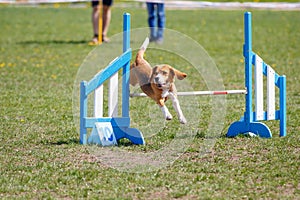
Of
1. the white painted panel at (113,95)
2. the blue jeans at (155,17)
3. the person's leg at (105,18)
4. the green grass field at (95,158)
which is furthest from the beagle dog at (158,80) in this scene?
the person's leg at (105,18)

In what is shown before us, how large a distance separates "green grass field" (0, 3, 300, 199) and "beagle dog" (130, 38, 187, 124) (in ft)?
1.62

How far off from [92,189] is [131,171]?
645 mm

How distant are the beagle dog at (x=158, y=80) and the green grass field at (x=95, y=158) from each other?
492 mm

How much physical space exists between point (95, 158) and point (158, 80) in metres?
0.92

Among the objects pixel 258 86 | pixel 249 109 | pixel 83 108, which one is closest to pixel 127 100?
pixel 83 108

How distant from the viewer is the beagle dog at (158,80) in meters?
6.66

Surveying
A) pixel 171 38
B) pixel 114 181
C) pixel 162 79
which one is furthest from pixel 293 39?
pixel 114 181

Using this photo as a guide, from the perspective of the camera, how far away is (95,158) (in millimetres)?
6512

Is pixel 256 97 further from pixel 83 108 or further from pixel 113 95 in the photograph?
pixel 83 108

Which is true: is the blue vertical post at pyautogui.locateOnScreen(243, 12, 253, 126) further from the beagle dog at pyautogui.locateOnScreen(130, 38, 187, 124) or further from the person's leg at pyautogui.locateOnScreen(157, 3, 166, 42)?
the person's leg at pyautogui.locateOnScreen(157, 3, 166, 42)

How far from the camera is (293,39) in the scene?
17797 millimetres

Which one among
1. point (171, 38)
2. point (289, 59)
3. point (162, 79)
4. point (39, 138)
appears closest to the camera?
point (162, 79)

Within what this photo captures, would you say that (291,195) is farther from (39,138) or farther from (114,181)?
(39,138)

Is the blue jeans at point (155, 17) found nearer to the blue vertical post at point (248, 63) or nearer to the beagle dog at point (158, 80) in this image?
the blue vertical post at point (248, 63)
